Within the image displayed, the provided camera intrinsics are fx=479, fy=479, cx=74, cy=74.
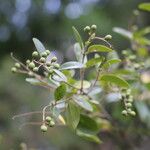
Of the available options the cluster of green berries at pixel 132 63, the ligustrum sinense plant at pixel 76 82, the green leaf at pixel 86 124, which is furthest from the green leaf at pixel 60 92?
the cluster of green berries at pixel 132 63

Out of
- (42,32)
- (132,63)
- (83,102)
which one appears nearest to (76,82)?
(83,102)

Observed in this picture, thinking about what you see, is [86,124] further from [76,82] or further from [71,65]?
[71,65]

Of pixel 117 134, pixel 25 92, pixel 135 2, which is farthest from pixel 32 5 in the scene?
pixel 117 134

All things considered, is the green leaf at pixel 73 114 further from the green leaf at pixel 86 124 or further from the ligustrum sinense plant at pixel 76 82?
the green leaf at pixel 86 124

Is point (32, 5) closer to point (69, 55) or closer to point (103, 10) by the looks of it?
point (103, 10)

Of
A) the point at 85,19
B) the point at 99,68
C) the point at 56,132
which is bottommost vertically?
the point at 56,132

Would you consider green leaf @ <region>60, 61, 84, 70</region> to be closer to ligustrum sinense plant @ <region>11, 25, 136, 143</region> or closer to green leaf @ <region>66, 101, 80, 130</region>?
ligustrum sinense plant @ <region>11, 25, 136, 143</region>

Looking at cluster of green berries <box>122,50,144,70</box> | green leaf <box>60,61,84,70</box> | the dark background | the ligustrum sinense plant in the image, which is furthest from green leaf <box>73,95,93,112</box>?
the dark background
